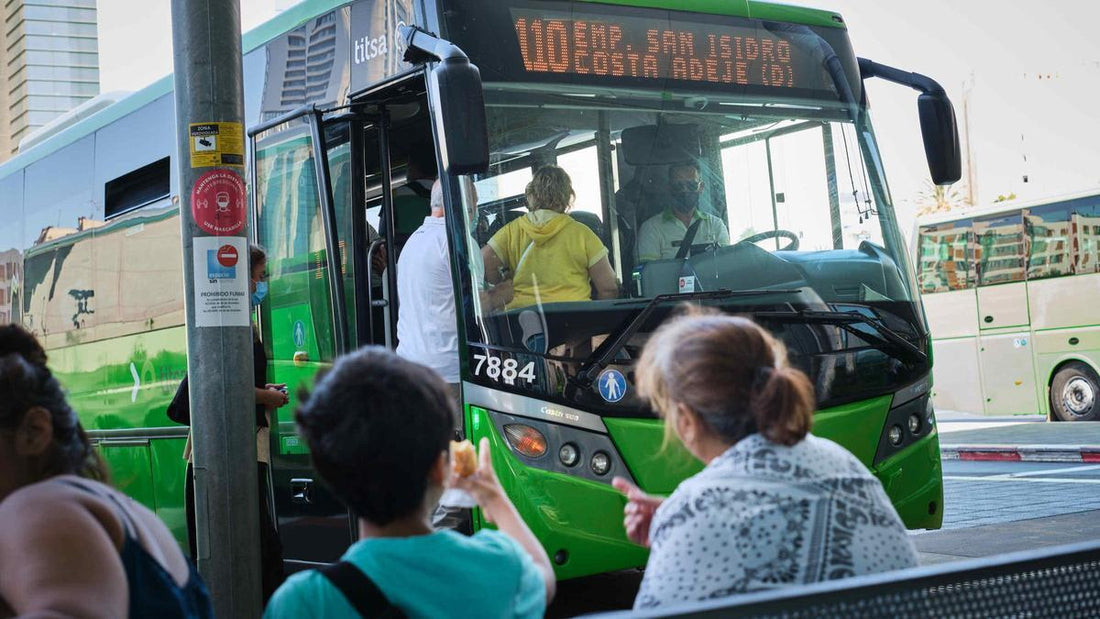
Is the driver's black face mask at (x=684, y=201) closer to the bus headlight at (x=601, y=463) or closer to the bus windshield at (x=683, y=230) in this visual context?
the bus windshield at (x=683, y=230)

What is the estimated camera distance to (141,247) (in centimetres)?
939

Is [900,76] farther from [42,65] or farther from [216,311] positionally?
[42,65]

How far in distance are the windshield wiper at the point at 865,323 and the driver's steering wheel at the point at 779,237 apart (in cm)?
43

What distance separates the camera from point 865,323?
7.21m

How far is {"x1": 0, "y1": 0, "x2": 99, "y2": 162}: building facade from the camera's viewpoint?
83.6 m

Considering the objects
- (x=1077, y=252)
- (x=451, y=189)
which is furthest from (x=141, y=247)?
(x=1077, y=252)

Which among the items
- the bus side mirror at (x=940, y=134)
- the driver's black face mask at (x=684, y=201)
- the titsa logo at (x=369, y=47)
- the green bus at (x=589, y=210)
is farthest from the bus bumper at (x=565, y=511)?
the bus side mirror at (x=940, y=134)

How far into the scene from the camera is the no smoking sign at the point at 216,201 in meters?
5.48

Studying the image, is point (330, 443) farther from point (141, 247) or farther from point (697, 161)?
point (141, 247)

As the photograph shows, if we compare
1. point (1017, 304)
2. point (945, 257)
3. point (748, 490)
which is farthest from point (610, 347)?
point (945, 257)

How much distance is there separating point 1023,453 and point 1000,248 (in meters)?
7.36

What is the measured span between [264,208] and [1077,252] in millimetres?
17401

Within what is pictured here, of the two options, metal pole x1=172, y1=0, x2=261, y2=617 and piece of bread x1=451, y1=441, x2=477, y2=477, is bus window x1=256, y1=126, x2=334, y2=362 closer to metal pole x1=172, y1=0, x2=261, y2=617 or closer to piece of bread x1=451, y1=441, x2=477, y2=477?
metal pole x1=172, y1=0, x2=261, y2=617

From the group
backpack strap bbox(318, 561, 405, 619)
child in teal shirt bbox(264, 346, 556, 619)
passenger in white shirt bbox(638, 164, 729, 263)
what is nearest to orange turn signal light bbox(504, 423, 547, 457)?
passenger in white shirt bbox(638, 164, 729, 263)
